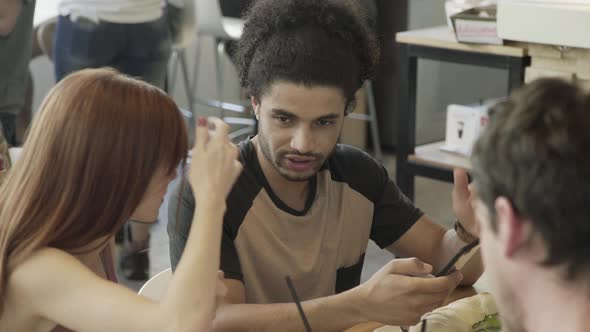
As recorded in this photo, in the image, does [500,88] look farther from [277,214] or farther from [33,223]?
[33,223]

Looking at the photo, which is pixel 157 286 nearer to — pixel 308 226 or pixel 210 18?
pixel 308 226

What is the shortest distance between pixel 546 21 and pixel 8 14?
1.56 meters

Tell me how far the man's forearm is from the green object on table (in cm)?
18

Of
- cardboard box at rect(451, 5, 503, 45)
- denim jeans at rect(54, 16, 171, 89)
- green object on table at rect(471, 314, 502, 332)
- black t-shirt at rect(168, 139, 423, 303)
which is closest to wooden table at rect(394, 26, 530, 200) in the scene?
cardboard box at rect(451, 5, 503, 45)

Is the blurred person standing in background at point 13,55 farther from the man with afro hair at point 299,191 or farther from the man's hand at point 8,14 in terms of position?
the man with afro hair at point 299,191

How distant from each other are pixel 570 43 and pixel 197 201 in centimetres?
138

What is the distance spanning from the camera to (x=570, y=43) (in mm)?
2221

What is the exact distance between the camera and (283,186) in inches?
62.7

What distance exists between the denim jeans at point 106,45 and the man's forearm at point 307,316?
178cm

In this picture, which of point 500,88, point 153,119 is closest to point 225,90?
point 500,88

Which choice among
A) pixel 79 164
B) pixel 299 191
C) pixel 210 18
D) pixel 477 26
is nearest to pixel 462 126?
pixel 477 26

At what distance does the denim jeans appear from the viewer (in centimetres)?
300

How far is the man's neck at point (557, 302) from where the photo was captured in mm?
899

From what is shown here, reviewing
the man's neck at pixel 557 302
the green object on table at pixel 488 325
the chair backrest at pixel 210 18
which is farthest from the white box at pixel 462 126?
the man's neck at pixel 557 302
